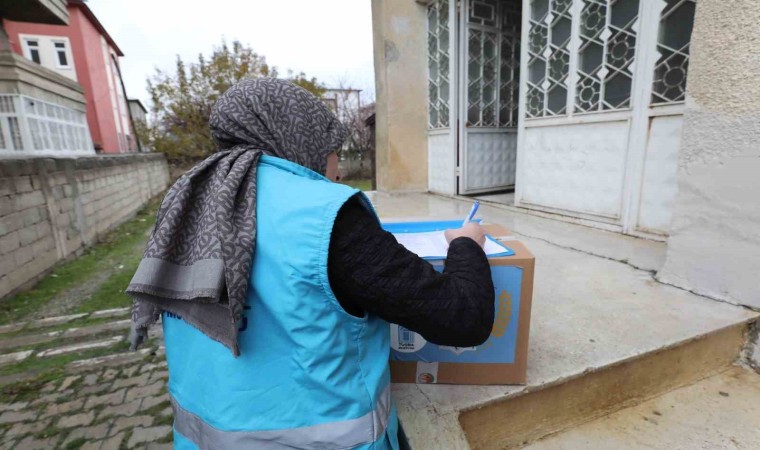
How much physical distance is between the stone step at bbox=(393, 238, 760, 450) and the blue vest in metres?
0.45

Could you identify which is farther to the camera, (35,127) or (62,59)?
(62,59)

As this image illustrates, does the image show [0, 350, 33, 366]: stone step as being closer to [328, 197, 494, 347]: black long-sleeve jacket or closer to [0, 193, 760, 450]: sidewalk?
[0, 193, 760, 450]: sidewalk

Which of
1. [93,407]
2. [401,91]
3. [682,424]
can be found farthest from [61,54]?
[682,424]

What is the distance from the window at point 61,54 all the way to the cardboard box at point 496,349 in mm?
22978

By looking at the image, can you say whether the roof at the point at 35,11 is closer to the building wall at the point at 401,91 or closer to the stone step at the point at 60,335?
the building wall at the point at 401,91

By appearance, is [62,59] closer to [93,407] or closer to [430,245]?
[93,407]

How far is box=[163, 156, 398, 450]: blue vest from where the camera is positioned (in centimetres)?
Result: 79

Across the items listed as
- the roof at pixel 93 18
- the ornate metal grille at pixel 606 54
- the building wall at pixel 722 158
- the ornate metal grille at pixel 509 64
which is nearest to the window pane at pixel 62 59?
the roof at pixel 93 18

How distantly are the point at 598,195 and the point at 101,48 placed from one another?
82.9 ft

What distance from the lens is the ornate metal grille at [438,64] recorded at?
5135 mm

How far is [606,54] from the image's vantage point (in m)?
3.02

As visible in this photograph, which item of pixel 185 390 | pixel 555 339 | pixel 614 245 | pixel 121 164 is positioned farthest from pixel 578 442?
pixel 121 164

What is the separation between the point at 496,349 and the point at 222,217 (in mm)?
1037

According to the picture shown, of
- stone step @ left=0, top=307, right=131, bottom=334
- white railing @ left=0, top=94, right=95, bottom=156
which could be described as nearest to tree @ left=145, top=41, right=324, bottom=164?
white railing @ left=0, top=94, right=95, bottom=156
